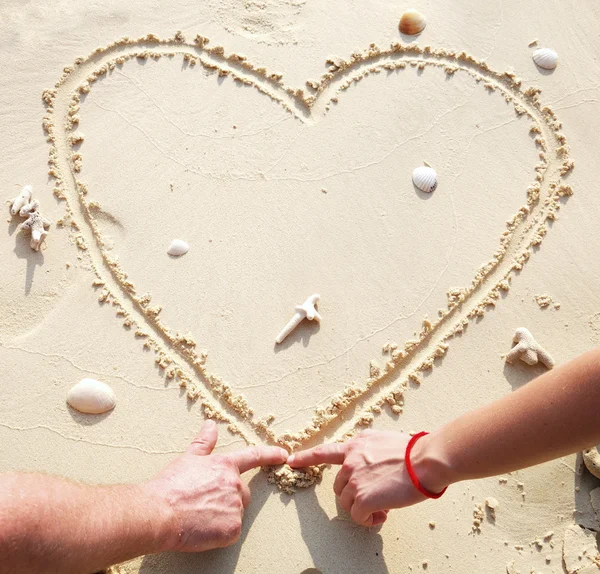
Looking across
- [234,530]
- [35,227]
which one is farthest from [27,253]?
[234,530]

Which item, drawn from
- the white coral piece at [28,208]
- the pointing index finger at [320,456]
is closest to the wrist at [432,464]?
the pointing index finger at [320,456]

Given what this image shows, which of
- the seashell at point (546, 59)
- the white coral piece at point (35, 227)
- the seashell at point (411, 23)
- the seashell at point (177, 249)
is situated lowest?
the seashell at point (177, 249)

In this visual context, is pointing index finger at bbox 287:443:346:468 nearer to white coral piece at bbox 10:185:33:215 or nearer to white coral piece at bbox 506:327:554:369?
white coral piece at bbox 506:327:554:369

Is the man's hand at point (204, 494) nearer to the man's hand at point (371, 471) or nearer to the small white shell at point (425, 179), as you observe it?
the man's hand at point (371, 471)

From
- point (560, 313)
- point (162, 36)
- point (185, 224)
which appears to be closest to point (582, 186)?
point (560, 313)

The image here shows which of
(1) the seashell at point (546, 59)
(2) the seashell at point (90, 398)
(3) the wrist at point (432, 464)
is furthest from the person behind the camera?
(1) the seashell at point (546, 59)

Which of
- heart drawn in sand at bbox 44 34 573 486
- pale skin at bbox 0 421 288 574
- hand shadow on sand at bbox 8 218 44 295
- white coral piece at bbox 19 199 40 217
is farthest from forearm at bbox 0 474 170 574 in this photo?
white coral piece at bbox 19 199 40 217
